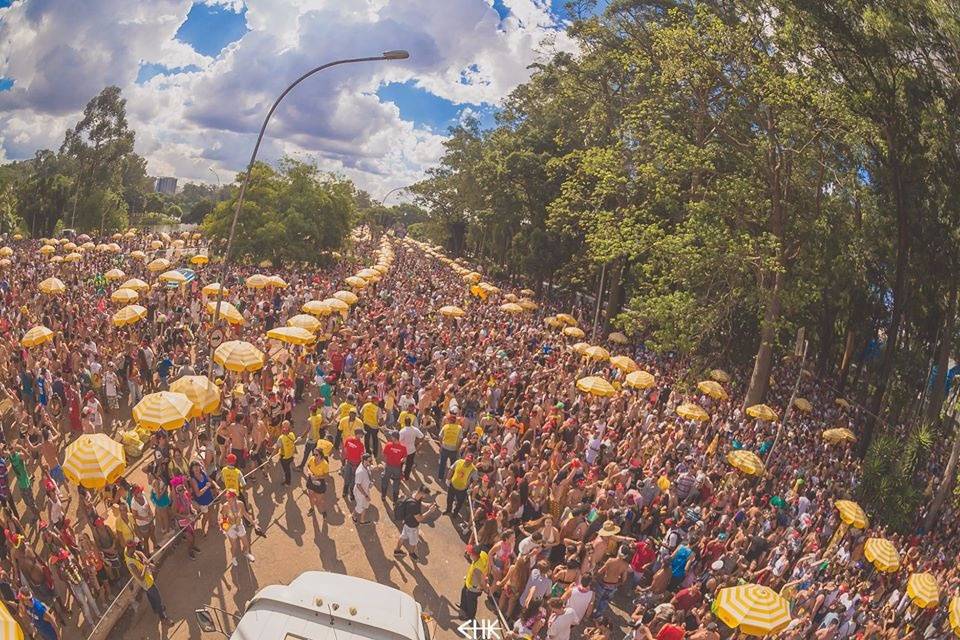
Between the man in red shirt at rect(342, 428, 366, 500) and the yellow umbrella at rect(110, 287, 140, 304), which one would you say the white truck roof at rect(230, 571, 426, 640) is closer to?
the man in red shirt at rect(342, 428, 366, 500)

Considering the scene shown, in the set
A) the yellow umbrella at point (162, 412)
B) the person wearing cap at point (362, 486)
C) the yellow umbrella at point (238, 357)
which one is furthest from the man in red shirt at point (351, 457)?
the yellow umbrella at point (238, 357)

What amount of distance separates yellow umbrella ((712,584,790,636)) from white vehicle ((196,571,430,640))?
4.43m

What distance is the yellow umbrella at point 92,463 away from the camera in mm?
7867

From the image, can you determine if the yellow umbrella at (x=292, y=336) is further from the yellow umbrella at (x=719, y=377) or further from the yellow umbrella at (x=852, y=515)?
the yellow umbrella at (x=719, y=377)

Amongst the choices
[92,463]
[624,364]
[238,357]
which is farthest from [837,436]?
[92,463]

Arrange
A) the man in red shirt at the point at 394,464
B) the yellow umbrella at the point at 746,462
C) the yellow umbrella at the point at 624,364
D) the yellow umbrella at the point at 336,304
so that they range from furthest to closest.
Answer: the yellow umbrella at the point at 336,304 → the yellow umbrella at the point at 624,364 → the yellow umbrella at the point at 746,462 → the man in red shirt at the point at 394,464

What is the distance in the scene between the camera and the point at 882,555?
1129cm

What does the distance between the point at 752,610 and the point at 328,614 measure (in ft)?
18.3

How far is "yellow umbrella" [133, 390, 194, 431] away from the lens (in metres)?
9.29

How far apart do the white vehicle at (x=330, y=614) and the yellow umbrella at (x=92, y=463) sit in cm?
419

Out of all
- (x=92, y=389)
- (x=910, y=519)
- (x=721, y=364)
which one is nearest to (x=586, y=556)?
(x=92, y=389)

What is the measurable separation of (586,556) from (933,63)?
15489 millimetres

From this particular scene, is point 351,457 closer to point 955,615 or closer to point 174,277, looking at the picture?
point 955,615

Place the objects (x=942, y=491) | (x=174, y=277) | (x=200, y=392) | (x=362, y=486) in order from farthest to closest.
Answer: (x=174, y=277), (x=942, y=491), (x=200, y=392), (x=362, y=486)
